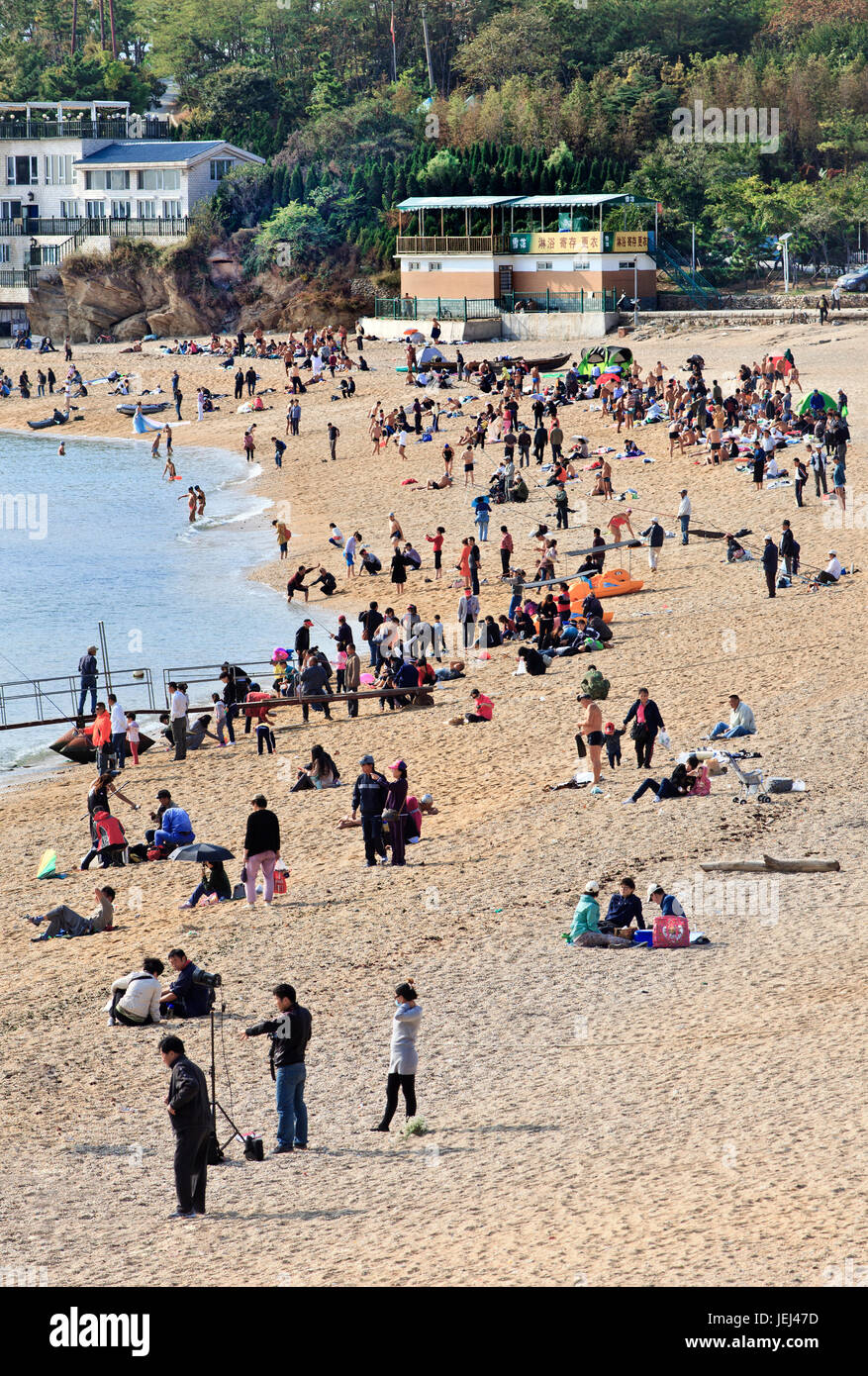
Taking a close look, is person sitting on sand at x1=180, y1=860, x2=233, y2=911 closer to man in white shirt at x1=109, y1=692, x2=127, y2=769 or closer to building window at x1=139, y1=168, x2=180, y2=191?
man in white shirt at x1=109, y1=692, x2=127, y2=769

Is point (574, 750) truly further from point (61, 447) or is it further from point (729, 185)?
point (729, 185)

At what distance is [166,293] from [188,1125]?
65.5 meters

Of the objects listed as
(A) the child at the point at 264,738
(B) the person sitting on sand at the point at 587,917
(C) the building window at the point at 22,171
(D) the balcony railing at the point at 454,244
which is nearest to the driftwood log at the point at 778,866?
(B) the person sitting on sand at the point at 587,917

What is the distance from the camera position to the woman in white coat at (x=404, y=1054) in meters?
10.6

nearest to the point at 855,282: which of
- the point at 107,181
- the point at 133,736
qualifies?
the point at 107,181

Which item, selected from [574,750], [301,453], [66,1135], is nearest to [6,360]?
[301,453]

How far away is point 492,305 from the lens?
58406 mm

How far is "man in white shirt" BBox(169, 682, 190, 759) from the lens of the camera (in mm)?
21875

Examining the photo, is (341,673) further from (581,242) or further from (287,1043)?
(581,242)

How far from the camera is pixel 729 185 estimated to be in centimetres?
6203

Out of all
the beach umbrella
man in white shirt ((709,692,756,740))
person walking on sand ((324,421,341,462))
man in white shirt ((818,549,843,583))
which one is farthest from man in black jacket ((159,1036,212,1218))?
person walking on sand ((324,421,341,462))

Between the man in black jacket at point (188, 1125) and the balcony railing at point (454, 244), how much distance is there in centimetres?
5249

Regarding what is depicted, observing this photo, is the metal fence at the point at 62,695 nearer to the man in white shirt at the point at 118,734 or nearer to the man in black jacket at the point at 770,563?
the man in white shirt at the point at 118,734

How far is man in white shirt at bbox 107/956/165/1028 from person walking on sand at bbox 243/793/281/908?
2271mm
